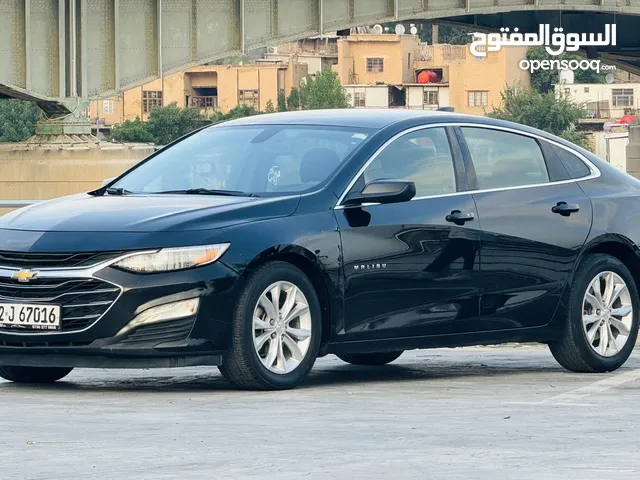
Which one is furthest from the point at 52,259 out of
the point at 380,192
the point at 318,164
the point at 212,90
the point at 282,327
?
the point at 212,90

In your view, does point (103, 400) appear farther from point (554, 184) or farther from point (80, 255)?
point (554, 184)

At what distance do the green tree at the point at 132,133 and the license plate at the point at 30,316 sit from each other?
5238 inches

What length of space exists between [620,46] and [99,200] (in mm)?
Answer: 60693

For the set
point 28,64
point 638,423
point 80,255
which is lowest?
point 638,423

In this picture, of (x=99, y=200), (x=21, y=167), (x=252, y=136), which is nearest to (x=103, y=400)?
(x=99, y=200)

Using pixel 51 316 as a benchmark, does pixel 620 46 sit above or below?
above

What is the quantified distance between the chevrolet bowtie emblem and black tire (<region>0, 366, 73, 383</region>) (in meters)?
1.02

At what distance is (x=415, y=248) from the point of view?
33.7 feet

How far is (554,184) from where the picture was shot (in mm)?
11297

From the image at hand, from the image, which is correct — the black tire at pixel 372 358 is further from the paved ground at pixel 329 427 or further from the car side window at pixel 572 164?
the car side window at pixel 572 164

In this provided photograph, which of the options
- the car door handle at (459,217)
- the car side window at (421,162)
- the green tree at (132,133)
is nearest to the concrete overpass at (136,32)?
the car side window at (421,162)

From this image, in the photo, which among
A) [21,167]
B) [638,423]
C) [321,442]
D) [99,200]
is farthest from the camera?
[21,167]

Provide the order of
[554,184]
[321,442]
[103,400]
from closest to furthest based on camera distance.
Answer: [321,442] → [103,400] → [554,184]

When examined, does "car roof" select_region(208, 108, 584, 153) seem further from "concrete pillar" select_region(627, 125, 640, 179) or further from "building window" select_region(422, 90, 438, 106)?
"building window" select_region(422, 90, 438, 106)
